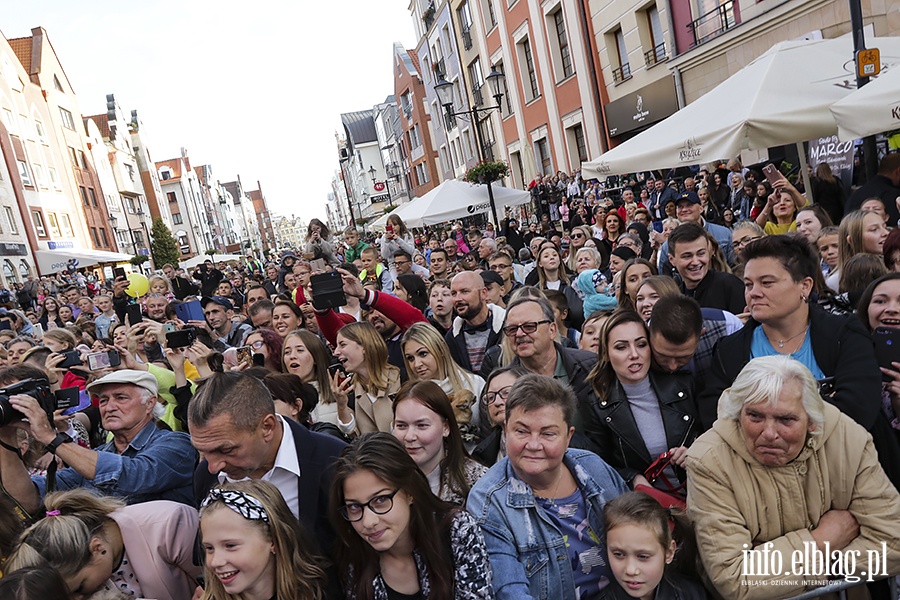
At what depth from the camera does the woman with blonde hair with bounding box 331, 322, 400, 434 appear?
4581 mm

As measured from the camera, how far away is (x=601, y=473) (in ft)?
9.75

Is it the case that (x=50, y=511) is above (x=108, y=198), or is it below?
below

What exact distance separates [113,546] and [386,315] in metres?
3.11

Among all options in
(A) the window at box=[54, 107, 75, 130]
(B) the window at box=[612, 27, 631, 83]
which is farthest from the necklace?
(A) the window at box=[54, 107, 75, 130]

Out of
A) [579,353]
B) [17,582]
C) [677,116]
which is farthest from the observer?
[677,116]

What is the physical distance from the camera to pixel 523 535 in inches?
109

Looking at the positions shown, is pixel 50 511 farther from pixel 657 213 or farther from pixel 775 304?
pixel 657 213

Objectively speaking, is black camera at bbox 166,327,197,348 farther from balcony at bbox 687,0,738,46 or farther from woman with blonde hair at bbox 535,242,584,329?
balcony at bbox 687,0,738,46

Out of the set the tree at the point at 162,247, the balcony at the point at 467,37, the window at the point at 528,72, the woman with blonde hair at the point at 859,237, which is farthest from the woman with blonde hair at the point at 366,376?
the tree at the point at 162,247

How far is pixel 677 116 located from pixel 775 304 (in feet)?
16.8

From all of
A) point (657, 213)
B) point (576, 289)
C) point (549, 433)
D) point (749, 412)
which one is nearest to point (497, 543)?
point (549, 433)

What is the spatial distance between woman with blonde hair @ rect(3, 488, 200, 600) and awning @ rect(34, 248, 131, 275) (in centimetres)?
2856

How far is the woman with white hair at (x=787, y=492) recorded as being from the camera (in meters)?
2.57

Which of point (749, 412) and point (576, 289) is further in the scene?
point (576, 289)
